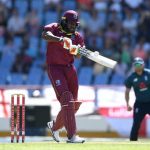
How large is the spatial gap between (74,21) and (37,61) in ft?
37.6

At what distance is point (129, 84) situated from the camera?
58.1 ft

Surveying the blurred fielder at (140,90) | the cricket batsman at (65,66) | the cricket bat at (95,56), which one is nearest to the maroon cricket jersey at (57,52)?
the cricket batsman at (65,66)

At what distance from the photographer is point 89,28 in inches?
1046

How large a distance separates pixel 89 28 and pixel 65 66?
12.4 metres

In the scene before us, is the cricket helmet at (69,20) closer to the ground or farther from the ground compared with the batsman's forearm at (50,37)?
farther from the ground

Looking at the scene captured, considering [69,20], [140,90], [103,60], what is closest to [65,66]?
[103,60]

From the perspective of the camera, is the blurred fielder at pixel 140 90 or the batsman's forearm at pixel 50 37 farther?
the blurred fielder at pixel 140 90

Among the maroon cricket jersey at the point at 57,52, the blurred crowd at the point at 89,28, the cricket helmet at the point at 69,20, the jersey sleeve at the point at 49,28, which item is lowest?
the maroon cricket jersey at the point at 57,52

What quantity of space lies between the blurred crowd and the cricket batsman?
35.3 feet

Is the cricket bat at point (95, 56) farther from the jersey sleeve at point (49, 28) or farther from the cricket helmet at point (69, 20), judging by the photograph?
→ the jersey sleeve at point (49, 28)

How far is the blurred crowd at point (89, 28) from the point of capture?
83.8 ft

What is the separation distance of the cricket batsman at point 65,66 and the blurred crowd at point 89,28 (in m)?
10.8

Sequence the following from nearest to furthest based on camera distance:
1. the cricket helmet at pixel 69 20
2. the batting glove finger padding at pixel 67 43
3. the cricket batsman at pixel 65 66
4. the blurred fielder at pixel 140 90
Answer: the batting glove finger padding at pixel 67 43
the cricket batsman at pixel 65 66
the cricket helmet at pixel 69 20
the blurred fielder at pixel 140 90

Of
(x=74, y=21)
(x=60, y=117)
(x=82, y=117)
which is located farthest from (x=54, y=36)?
(x=82, y=117)
